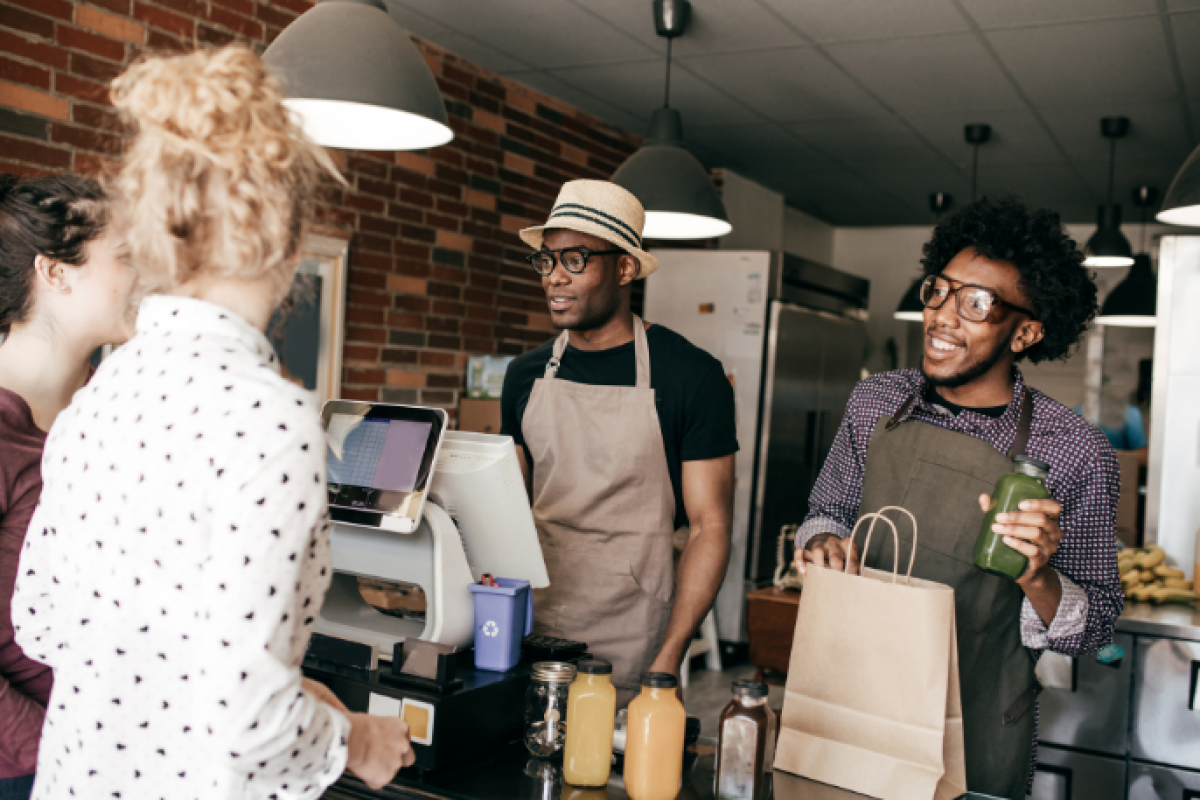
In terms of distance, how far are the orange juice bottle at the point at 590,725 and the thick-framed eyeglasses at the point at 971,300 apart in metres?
0.91

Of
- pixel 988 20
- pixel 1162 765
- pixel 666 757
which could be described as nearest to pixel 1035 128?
pixel 988 20

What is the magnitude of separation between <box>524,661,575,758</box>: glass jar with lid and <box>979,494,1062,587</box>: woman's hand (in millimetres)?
654

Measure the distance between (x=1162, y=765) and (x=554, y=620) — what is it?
1841 mm

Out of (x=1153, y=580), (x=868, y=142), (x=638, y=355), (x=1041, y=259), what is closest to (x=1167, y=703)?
(x=1153, y=580)

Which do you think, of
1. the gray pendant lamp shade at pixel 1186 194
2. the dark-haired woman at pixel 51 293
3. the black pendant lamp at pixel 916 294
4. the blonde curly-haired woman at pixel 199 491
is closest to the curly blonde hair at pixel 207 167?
the blonde curly-haired woman at pixel 199 491

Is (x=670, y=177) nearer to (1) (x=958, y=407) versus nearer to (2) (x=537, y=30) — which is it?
(2) (x=537, y=30)

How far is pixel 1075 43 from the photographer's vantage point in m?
3.54

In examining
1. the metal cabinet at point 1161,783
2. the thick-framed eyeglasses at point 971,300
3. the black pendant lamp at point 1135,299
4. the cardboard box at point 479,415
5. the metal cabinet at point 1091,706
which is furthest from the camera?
the black pendant lamp at point 1135,299

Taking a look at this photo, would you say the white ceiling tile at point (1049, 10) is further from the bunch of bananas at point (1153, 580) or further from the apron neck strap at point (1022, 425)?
the apron neck strap at point (1022, 425)

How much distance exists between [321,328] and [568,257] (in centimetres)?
176

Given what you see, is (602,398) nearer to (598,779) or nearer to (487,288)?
(598,779)

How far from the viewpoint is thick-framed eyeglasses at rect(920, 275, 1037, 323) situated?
1721mm

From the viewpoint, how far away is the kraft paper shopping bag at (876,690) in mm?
1295

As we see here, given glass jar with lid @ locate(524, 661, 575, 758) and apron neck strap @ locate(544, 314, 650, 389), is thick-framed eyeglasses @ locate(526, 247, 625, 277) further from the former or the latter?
glass jar with lid @ locate(524, 661, 575, 758)
